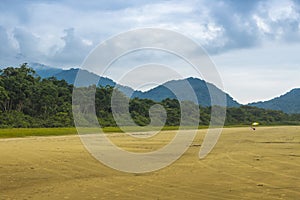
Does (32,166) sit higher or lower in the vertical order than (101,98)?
lower

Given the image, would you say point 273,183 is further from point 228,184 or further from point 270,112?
point 270,112

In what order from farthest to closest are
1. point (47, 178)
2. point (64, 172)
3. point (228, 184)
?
point (64, 172)
point (47, 178)
point (228, 184)

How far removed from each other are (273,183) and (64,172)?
594 centimetres

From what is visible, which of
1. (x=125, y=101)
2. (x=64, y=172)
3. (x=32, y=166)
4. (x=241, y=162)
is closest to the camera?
(x=64, y=172)

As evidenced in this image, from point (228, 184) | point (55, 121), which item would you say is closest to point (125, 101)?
point (55, 121)

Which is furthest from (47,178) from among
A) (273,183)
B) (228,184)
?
(273,183)

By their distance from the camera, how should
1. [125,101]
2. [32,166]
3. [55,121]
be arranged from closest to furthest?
[32,166] < [55,121] < [125,101]

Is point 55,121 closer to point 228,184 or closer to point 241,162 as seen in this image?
point 241,162

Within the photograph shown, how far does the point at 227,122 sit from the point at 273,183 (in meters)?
85.7

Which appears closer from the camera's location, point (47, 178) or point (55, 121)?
point (47, 178)

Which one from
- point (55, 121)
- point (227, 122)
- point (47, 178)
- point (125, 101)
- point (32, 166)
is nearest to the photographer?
point (47, 178)

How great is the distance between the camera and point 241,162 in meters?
15.1

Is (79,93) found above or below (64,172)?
above

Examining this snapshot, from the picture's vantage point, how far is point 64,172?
1219 cm
